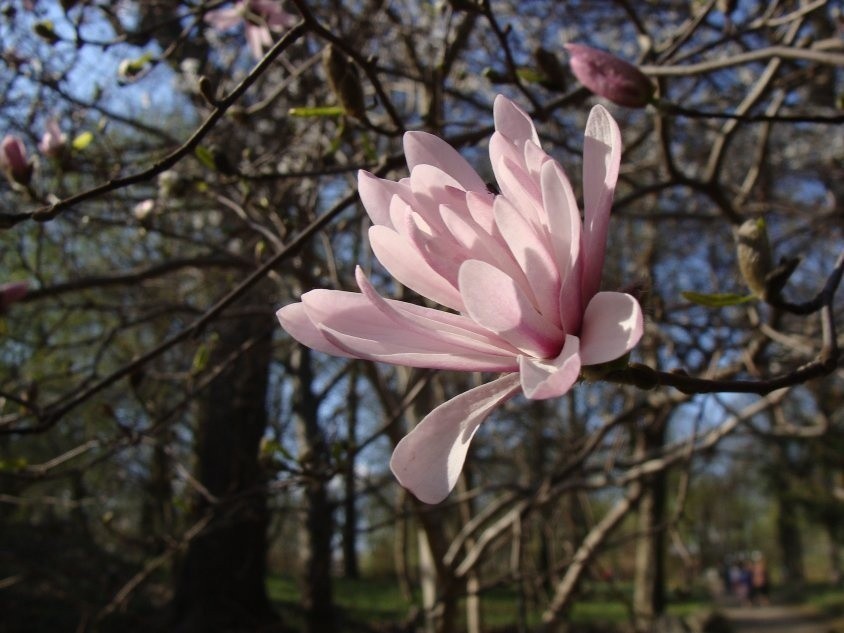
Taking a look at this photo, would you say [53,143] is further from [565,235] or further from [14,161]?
[565,235]

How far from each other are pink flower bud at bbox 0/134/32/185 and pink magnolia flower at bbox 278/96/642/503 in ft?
2.97

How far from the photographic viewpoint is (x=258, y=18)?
1.49 metres

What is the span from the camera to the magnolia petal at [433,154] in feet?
2.38

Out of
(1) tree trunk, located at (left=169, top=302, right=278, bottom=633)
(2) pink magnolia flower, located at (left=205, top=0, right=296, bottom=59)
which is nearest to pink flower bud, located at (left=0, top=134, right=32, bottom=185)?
(2) pink magnolia flower, located at (left=205, top=0, right=296, bottom=59)

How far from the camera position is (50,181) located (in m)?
3.54

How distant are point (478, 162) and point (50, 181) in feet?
7.31

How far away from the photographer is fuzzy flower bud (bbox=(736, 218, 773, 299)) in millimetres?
816

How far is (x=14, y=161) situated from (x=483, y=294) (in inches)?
44.1

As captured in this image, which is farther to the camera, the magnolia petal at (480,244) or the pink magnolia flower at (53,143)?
the pink magnolia flower at (53,143)

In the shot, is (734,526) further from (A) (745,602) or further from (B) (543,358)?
(B) (543,358)

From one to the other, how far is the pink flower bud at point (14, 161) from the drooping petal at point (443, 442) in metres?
1.05

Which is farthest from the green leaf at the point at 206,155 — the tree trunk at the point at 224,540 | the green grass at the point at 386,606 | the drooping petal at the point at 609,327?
the green grass at the point at 386,606

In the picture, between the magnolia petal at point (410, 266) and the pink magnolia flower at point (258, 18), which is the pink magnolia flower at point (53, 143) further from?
the magnolia petal at point (410, 266)

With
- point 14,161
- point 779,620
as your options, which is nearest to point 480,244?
point 14,161
